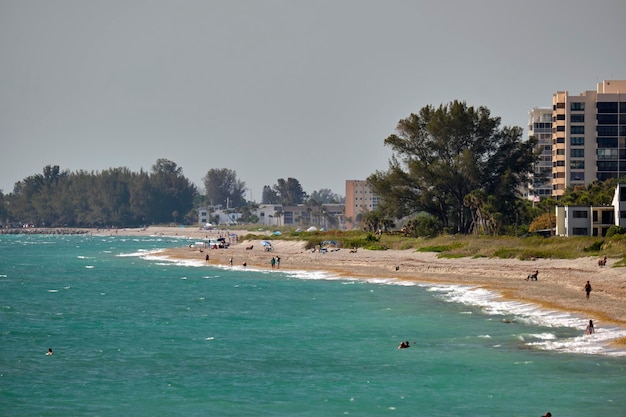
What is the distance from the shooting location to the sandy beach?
2228 inches

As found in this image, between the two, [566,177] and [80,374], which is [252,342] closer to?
[80,374]

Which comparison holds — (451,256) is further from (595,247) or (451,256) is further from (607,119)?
(607,119)

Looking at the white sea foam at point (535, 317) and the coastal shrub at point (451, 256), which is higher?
the coastal shrub at point (451, 256)

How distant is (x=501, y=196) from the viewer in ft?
390

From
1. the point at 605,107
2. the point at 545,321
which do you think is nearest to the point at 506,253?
the point at 545,321

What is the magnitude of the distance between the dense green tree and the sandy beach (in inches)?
459

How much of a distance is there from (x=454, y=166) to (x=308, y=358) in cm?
8021

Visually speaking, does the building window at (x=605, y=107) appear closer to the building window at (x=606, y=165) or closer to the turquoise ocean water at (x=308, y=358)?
the building window at (x=606, y=165)

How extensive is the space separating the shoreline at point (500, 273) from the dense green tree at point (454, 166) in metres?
12.2

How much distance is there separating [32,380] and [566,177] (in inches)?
5162

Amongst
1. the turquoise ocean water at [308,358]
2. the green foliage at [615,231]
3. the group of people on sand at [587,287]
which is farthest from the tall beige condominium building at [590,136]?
the turquoise ocean water at [308,358]

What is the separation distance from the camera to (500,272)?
264 feet

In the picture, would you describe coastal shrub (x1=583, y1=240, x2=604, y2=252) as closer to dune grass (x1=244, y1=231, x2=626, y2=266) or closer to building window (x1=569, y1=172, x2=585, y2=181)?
dune grass (x1=244, y1=231, x2=626, y2=266)

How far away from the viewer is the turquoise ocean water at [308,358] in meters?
34.6
